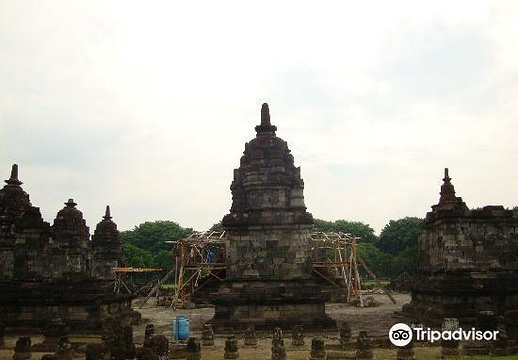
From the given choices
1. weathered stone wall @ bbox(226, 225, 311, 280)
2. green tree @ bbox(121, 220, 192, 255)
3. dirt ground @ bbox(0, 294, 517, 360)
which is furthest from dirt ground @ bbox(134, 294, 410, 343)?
green tree @ bbox(121, 220, 192, 255)

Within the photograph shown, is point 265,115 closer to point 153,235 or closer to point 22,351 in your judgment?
point 22,351

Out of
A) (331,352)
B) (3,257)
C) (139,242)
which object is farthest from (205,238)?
(139,242)

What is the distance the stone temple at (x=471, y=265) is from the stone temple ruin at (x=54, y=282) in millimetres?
13160

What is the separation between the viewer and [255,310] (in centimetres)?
1958

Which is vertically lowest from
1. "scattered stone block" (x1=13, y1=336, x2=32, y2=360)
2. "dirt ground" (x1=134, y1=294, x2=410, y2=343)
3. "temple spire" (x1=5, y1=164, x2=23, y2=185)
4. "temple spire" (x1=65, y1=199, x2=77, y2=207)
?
"dirt ground" (x1=134, y1=294, x2=410, y2=343)

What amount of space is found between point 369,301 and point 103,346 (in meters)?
23.1

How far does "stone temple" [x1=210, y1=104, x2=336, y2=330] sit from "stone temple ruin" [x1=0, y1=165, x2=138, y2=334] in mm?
5238

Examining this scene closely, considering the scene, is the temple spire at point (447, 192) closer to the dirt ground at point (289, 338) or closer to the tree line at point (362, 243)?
the dirt ground at point (289, 338)

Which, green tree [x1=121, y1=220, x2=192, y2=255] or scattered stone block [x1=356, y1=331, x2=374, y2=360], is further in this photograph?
green tree [x1=121, y1=220, x2=192, y2=255]

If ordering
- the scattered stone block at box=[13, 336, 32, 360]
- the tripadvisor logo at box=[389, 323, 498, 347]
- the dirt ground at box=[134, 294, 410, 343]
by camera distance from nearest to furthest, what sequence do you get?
the tripadvisor logo at box=[389, 323, 498, 347] → the scattered stone block at box=[13, 336, 32, 360] → the dirt ground at box=[134, 294, 410, 343]

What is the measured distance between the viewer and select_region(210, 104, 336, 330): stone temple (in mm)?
19531

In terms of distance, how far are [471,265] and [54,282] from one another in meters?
17.3

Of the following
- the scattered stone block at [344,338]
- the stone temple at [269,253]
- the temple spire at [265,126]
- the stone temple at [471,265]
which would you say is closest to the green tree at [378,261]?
the stone temple at [471,265]

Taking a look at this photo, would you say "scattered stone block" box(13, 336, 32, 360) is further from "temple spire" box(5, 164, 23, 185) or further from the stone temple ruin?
"temple spire" box(5, 164, 23, 185)
